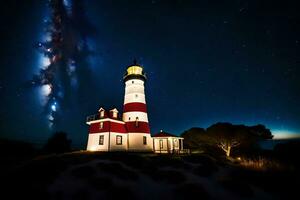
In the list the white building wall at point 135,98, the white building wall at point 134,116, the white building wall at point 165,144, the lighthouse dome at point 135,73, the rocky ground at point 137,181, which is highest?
the lighthouse dome at point 135,73

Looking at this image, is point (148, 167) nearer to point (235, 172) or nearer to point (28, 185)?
point (235, 172)

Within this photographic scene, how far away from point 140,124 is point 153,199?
17.2 meters

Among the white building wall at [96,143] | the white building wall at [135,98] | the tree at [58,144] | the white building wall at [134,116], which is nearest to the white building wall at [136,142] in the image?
the white building wall at [134,116]

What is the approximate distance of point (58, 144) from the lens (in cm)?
2892

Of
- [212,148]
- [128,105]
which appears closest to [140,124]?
[128,105]

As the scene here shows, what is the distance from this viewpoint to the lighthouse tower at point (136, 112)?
2752 centimetres

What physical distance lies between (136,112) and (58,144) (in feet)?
45.0

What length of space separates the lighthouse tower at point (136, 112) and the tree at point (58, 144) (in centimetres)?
1051

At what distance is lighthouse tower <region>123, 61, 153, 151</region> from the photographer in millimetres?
27516

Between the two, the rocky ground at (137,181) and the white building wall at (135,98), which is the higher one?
the white building wall at (135,98)

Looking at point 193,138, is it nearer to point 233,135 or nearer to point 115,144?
point 233,135

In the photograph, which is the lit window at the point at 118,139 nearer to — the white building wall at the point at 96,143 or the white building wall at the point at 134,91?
→ the white building wall at the point at 96,143

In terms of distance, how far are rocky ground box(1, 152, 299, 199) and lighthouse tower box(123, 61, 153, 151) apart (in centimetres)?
951

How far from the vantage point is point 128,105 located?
95.4 feet
